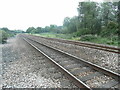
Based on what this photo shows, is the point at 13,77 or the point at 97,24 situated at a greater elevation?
the point at 97,24

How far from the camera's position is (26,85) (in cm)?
372

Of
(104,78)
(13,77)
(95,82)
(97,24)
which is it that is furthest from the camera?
(97,24)

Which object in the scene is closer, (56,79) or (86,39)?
(56,79)

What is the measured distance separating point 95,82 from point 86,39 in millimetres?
13252

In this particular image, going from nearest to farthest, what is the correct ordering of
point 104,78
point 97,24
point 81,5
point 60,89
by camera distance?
point 60,89 < point 104,78 < point 97,24 < point 81,5

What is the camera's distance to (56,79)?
3.99 m

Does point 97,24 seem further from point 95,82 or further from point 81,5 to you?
point 95,82

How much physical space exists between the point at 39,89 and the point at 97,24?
2624cm

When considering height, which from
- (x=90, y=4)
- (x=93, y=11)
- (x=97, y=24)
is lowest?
(x=97, y=24)

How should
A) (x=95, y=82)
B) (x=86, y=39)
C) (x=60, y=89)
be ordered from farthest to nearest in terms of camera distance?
(x=86, y=39) → (x=95, y=82) → (x=60, y=89)

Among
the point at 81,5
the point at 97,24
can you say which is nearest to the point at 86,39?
the point at 97,24

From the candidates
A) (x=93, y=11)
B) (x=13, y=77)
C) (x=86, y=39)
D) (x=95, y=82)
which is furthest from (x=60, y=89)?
(x=93, y=11)

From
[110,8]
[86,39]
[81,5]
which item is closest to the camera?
[86,39]

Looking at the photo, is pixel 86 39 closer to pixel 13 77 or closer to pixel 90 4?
pixel 13 77
